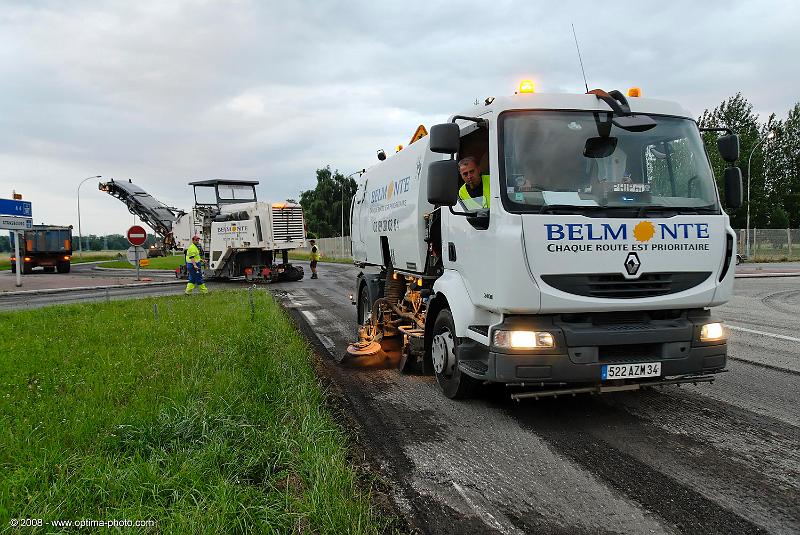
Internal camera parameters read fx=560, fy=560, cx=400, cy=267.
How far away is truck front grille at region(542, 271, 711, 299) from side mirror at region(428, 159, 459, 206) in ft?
3.41

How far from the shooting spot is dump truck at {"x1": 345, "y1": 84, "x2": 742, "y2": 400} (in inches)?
166

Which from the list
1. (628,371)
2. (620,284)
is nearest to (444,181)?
(620,284)

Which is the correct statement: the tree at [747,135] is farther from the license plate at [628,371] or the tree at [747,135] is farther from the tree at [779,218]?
the license plate at [628,371]

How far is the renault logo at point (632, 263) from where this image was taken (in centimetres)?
428

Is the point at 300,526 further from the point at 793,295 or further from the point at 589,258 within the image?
the point at 793,295

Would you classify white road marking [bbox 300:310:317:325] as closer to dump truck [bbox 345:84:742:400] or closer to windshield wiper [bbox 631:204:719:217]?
dump truck [bbox 345:84:742:400]

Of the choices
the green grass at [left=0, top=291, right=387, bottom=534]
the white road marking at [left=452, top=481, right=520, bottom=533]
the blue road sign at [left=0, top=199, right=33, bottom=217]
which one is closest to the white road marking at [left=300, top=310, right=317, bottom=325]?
the green grass at [left=0, top=291, right=387, bottom=534]

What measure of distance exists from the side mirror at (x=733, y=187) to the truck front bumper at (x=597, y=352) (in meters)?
1.25

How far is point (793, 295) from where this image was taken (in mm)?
13844

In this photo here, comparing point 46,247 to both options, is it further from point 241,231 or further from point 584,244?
point 584,244

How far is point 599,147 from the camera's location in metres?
4.61

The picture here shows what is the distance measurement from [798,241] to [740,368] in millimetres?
35838

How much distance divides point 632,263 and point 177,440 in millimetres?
3533

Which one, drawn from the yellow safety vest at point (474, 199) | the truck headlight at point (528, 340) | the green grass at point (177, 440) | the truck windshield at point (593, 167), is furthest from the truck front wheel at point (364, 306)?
the truck windshield at point (593, 167)
